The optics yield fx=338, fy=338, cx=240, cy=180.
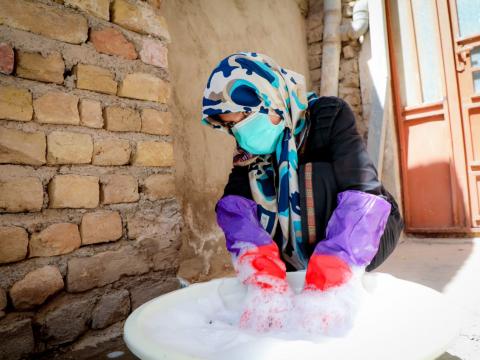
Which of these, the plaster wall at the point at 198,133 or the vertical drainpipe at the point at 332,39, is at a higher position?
the vertical drainpipe at the point at 332,39

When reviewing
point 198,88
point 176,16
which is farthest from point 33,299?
point 176,16

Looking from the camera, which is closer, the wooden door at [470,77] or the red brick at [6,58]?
the red brick at [6,58]

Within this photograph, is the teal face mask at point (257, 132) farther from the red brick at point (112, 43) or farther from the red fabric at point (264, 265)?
the red brick at point (112, 43)

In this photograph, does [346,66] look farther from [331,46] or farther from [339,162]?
[339,162]

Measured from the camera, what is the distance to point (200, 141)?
90.4 inches

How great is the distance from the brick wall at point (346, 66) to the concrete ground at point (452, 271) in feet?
3.98

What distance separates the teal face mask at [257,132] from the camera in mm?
1255

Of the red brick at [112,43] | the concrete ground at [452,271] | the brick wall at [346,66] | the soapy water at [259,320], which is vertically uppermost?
the brick wall at [346,66]

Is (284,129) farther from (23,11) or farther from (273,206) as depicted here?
(23,11)

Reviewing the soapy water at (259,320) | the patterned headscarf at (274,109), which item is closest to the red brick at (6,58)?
the patterned headscarf at (274,109)

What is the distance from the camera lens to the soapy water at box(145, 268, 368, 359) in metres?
0.83

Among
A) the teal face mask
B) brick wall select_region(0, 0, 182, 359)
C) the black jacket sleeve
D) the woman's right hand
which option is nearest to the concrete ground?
the black jacket sleeve

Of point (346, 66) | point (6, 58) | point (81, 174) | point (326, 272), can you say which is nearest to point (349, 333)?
point (326, 272)

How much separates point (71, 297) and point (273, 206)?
829 mm
